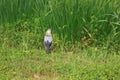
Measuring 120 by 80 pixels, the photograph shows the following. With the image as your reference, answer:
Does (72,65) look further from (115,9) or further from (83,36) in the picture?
(115,9)

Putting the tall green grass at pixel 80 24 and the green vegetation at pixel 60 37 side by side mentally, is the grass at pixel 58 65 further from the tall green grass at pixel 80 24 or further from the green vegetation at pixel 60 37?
the tall green grass at pixel 80 24

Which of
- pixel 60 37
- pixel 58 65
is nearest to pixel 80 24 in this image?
pixel 60 37

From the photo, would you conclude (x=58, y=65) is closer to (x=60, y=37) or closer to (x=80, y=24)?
(x=60, y=37)

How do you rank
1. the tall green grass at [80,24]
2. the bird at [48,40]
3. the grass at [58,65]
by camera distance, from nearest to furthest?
1. the grass at [58,65]
2. the bird at [48,40]
3. the tall green grass at [80,24]

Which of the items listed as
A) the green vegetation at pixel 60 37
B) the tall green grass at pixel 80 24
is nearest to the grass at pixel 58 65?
the green vegetation at pixel 60 37

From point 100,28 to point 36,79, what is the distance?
1549mm

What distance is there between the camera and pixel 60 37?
581cm

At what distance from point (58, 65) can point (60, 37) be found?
0.89 m

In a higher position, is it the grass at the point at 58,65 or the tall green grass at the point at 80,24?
the tall green grass at the point at 80,24

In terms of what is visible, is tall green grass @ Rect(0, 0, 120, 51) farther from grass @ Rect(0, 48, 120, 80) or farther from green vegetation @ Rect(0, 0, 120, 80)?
grass @ Rect(0, 48, 120, 80)

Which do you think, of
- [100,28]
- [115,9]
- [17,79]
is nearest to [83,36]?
[100,28]

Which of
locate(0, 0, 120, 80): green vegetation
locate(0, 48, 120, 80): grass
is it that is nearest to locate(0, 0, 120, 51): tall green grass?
locate(0, 0, 120, 80): green vegetation

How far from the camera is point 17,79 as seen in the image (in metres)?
4.66

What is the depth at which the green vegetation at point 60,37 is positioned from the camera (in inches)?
194
